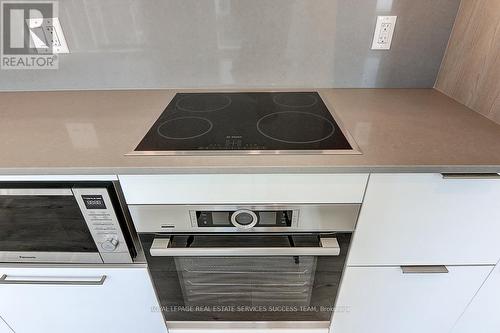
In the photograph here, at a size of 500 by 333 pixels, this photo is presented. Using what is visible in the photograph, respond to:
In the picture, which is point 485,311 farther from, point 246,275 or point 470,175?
point 246,275

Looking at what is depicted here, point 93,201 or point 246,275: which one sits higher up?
point 93,201

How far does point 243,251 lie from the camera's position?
0.77 metres

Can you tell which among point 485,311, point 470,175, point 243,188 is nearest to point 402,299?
point 485,311

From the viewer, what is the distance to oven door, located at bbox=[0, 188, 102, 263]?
0.72 meters

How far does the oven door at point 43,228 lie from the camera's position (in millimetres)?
720

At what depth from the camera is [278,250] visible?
2.51ft

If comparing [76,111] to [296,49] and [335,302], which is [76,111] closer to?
[296,49]

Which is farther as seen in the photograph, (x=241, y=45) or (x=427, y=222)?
(x=241, y=45)

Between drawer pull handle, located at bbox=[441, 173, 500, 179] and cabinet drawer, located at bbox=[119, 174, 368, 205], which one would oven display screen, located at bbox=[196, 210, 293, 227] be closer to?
cabinet drawer, located at bbox=[119, 174, 368, 205]

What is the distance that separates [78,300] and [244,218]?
64 cm

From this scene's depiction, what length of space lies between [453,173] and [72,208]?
3.23ft

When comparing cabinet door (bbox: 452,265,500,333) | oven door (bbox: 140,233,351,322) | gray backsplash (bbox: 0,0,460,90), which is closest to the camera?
oven door (bbox: 140,233,351,322)

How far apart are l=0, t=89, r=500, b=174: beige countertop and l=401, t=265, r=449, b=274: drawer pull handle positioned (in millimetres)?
345

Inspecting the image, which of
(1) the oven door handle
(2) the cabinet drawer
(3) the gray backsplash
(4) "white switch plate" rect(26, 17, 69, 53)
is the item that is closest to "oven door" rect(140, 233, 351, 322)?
(1) the oven door handle
